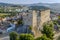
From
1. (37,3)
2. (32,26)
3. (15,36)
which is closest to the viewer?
(15,36)

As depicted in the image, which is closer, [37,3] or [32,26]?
[32,26]

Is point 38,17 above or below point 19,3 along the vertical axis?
above

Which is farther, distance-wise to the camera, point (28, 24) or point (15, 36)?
point (28, 24)

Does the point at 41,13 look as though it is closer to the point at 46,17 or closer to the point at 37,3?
the point at 46,17

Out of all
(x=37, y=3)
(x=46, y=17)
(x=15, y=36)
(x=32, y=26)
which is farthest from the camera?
(x=37, y=3)

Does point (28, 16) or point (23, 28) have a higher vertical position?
point (28, 16)

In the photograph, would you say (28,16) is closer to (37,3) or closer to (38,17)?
(38,17)

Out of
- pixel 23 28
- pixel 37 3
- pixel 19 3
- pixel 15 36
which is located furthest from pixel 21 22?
pixel 19 3

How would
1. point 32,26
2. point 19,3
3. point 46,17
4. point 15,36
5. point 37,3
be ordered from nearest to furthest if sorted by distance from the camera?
point 15,36, point 32,26, point 46,17, point 37,3, point 19,3

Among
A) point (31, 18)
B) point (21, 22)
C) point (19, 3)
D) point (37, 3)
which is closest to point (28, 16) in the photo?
point (31, 18)
